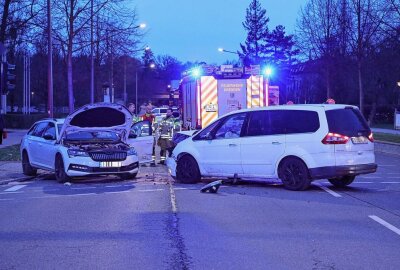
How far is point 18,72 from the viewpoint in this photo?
64375mm

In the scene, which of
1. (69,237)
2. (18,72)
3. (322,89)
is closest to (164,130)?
(69,237)

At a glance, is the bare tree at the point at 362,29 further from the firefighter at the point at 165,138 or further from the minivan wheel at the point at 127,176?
the minivan wheel at the point at 127,176

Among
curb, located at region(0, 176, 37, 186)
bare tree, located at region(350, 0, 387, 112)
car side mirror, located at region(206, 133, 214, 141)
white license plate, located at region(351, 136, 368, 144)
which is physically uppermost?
bare tree, located at region(350, 0, 387, 112)

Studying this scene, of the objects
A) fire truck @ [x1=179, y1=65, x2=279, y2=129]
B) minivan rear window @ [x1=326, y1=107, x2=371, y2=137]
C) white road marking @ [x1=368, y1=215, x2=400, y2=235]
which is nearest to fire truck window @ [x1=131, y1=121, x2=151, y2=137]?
fire truck @ [x1=179, y1=65, x2=279, y2=129]

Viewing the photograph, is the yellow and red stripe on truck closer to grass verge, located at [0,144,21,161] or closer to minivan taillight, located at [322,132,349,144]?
grass verge, located at [0,144,21,161]

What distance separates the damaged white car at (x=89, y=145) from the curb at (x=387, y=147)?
12.9 m

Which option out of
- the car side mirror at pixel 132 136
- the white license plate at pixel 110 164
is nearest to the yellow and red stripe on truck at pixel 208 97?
the car side mirror at pixel 132 136

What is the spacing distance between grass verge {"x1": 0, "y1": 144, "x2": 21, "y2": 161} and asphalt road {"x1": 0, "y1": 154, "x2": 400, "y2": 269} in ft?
27.7

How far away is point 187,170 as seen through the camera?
13461 mm

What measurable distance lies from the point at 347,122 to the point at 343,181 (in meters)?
1.41

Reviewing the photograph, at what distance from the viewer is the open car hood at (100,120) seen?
47.2 ft

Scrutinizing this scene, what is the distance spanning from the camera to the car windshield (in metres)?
14.8

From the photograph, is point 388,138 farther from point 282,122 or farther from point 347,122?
point 282,122

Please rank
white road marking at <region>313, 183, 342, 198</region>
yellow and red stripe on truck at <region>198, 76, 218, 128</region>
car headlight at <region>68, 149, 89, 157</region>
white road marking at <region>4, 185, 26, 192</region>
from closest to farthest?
white road marking at <region>313, 183, 342, 198</region>, white road marking at <region>4, 185, 26, 192</region>, car headlight at <region>68, 149, 89, 157</region>, yellow and red stripe on truck at <region>198, 76, 218, 128</region>
